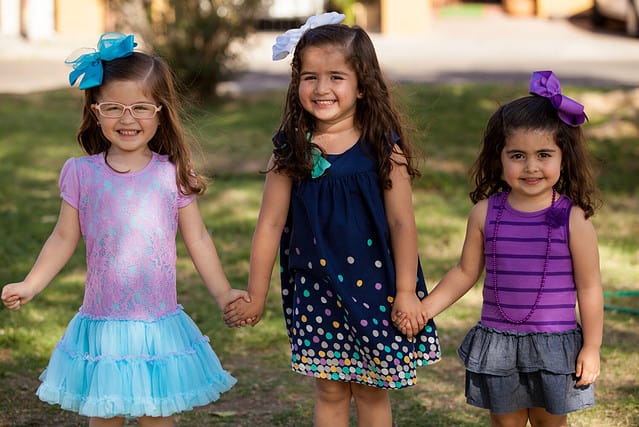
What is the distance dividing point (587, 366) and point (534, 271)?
0.33 m

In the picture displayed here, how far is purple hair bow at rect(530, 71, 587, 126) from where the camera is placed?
3.28 metres

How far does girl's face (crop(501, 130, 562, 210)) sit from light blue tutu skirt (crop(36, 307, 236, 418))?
1.16 m

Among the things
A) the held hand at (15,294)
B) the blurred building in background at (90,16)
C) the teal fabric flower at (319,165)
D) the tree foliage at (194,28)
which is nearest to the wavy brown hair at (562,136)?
the teal fabric flower at (319,165)

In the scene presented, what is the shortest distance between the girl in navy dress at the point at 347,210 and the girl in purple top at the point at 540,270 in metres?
0.27

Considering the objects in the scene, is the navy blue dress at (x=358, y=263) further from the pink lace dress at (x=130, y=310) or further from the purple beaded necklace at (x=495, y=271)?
the pink lace dress at (x=130, y=310)

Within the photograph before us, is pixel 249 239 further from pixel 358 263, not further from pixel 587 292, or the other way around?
pixel 587 292

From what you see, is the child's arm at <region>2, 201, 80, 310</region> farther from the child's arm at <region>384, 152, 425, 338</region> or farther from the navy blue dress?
the child's arm at <region>384, 152, 425, 338</region>

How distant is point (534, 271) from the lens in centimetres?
330

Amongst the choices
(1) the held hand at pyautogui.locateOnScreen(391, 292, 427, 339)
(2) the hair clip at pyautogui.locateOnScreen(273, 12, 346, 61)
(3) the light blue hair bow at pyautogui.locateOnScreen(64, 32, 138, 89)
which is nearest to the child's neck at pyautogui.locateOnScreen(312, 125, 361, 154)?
(2) the hair clip at pyautogui.locateOnScreen(273, 12, 346, 61)

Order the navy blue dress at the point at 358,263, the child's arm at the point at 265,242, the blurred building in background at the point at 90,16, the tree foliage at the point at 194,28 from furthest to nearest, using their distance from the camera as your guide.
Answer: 1. the blurred building in background at the point at 90,16
2. the tree foliage at the point at 194,28
3. the child's arm at the point at 265,242
4. the navy blue dress at the point at 358,263

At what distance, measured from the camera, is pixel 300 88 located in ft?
11.5

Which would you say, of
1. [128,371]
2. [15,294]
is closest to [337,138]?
[128,371]

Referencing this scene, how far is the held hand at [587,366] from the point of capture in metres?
3.25

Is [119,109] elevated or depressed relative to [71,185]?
elevated
